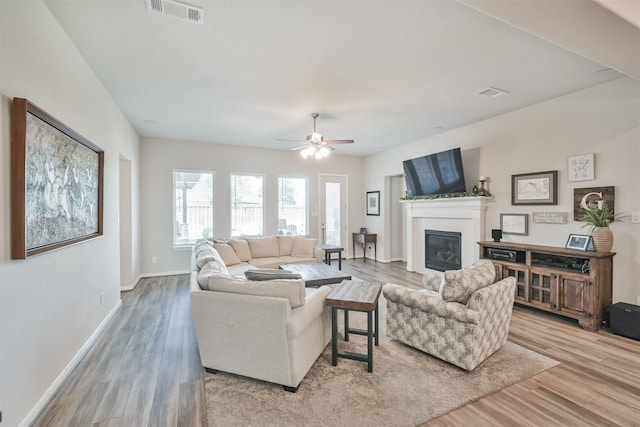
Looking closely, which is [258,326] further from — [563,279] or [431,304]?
[563,279]

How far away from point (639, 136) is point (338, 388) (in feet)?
13.7

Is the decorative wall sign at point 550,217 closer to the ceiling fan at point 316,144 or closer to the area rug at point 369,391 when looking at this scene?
the area rug at point 369,391

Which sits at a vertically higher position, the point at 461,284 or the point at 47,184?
the point at 47,184

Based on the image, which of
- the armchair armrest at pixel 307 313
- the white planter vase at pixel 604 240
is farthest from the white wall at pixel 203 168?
the white planter vase at pixel 604 240

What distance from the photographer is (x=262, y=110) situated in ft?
14.1

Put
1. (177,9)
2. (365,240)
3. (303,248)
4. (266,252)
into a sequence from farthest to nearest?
(365,240) → (303,248) → (266,252) → (177,9)

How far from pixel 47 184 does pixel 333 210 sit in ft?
20.1

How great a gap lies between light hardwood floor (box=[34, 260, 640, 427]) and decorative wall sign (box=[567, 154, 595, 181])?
1795 mm

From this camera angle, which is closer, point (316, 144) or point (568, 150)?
point (568, 150)

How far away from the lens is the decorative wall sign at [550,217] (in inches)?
153

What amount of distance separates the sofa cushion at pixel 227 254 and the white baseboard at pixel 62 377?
1.70 m

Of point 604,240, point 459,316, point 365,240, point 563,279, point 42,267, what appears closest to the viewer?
point 42,267

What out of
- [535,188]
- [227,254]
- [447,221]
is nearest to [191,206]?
[227,254]

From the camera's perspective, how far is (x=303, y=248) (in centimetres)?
566
